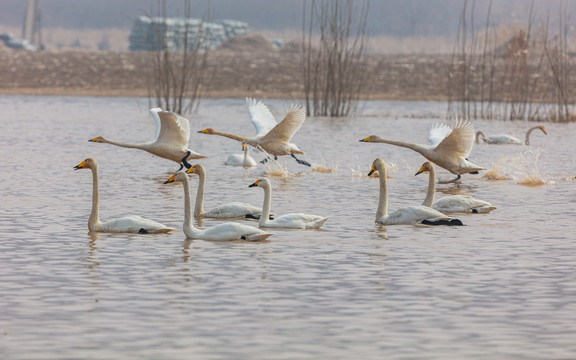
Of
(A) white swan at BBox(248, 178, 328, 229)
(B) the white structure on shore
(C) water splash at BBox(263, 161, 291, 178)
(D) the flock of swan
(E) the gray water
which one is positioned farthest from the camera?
(B) the white structure on shore

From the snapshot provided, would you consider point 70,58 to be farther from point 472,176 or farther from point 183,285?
point 183,285

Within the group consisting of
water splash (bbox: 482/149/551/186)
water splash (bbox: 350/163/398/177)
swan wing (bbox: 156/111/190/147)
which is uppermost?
swan wing (bbox: 156/111/190/147)

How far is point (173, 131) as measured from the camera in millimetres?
16078

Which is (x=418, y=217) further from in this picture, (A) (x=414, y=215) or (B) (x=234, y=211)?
(B) (x=234, y=211)

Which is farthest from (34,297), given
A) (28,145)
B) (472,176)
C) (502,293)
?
(28,145)

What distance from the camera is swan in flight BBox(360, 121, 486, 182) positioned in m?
14.6

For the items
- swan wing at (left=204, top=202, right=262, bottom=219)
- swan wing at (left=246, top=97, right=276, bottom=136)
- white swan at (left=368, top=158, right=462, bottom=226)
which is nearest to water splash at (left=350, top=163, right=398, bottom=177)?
swan wing at (left=246, top=97, right=276, bottom=136)

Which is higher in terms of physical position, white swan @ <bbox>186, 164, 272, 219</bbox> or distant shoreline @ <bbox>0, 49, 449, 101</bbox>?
white swan @ <bbox>186, 164, 272, 219</bbox>

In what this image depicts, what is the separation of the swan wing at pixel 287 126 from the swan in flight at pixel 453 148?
210 cm

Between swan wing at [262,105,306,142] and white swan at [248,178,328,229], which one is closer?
white swan at [248,178,328,229]

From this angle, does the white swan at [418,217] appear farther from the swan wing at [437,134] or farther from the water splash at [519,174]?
the water splash at [519,174]

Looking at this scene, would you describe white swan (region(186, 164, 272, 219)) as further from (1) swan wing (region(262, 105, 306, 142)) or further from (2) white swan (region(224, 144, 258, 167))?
(2) white swan (region(224, 144, 258, 167))

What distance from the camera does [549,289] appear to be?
8055mm

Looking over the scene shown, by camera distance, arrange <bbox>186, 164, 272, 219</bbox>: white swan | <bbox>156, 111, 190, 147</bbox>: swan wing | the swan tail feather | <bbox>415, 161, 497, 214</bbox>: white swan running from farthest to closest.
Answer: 1. <bbox>156, 111, 190, 147</bbox>: swan wing
2. <bbox>415, 161, 497, 214</bbox>: white swan
3. <bbox>186, 164, 272, 219</bbox>: white swan
4. the swan tail feather
